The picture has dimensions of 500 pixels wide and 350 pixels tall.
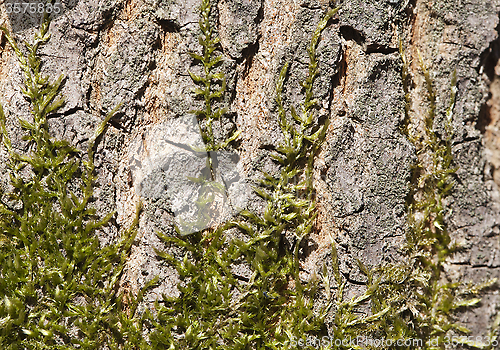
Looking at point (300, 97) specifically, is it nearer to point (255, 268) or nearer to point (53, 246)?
point (255, 268)

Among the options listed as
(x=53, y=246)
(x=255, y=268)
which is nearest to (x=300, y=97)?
(x=255, y=268)

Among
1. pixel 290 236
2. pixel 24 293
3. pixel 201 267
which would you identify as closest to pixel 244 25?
pixel 290 236

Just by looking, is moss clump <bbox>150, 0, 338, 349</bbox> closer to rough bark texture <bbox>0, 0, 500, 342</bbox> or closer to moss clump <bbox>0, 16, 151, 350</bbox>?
rough bark texture <bbox>0, 0, 500, 342</bbox>

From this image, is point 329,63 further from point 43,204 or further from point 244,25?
point 43,204

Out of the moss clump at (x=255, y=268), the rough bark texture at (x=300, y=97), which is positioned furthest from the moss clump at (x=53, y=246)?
the moss clump at (x=255, y=268)

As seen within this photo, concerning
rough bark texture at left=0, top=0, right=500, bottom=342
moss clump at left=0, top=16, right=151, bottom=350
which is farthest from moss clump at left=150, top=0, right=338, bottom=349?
moss clump at left=0, top=16, right=151, bottom=350
